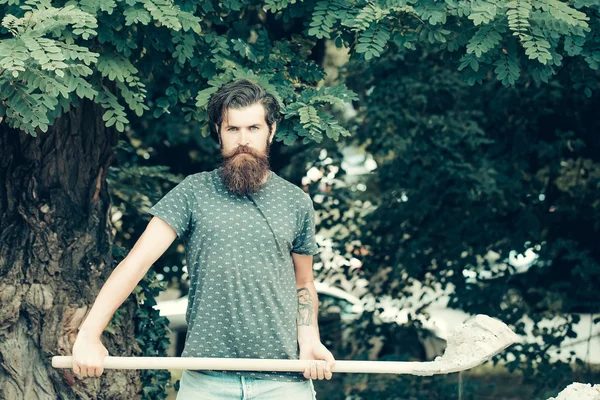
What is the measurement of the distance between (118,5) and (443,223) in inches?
151

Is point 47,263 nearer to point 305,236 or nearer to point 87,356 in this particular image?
point 87,356

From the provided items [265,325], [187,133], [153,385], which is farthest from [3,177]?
[187,133]

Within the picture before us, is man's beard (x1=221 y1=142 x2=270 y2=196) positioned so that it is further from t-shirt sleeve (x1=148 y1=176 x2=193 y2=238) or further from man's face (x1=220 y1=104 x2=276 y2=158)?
t-shirt sleeve (x1=148 y1=176 x2=193 y2=238)

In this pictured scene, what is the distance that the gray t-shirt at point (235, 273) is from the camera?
3.64m

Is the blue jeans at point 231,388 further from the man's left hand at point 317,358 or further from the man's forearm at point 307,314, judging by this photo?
the man's forearm at point 307,314

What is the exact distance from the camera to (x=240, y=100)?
391cm

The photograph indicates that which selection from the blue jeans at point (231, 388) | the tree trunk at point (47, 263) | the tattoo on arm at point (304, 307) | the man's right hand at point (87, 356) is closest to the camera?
the man's right hand at point (87, 356)

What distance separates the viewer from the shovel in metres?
3.57

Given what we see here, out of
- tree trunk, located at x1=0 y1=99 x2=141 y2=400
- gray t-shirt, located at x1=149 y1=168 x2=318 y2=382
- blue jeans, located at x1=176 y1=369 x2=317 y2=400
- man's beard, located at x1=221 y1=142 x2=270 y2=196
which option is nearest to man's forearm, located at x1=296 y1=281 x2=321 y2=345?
gray t-shirt, located at x1=149 y1=168 x2=318 y2=382

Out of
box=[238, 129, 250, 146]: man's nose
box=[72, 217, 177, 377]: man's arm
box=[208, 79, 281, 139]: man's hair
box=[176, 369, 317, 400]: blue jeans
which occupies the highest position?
box=[208, 79, 281, 139]: man's hair

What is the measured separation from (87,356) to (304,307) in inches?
36.7

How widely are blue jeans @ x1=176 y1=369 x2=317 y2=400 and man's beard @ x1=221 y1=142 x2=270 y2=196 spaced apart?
725mm

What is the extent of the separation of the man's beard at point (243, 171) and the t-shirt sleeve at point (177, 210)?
0.56 ft

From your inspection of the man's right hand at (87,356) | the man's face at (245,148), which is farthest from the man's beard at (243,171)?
the man's right hand at (87,356)
